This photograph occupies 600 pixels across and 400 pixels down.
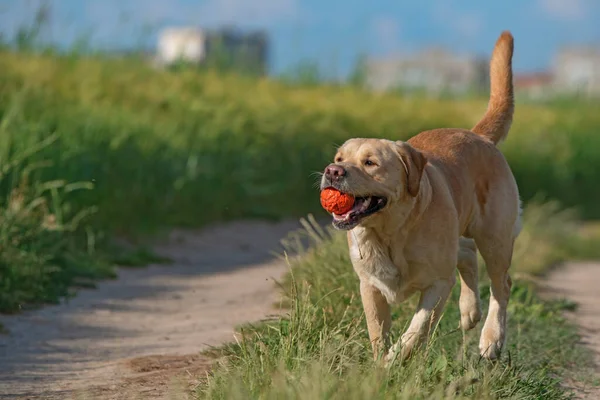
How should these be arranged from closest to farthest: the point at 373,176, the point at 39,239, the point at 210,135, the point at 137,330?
the point at 373,176, the point at 137,330, the point at 39,239, the point at 210,135

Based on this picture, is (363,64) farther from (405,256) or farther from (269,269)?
(405,256)

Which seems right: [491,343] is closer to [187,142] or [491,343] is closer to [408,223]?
[408,223]

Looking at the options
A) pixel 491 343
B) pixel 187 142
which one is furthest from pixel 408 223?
pixel 187 142

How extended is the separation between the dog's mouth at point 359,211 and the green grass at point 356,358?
1.35ft

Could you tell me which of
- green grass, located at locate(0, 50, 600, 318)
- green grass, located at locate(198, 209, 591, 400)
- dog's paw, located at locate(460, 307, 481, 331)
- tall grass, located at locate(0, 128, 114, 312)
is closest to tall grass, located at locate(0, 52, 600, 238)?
green grass, located at locate(0, 50, 600, 318)

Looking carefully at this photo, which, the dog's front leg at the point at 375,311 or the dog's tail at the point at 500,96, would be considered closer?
the dog's front leg at the point at 375,311

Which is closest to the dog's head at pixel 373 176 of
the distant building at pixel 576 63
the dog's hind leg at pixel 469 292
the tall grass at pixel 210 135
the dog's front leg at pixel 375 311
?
the dog's front leg at pixel 375 311

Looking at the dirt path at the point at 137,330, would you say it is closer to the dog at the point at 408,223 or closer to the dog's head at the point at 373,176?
the dog at the point at 408,223

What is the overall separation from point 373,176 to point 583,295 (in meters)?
6.07

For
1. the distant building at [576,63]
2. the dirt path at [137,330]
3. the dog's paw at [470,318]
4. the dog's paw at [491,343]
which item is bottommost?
the distant building at [576,63]

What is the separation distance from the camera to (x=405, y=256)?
18.5 feet

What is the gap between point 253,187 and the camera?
50.6 ft

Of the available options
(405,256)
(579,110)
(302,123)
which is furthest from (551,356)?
(579,110)

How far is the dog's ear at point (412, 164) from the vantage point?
18.1 ft
